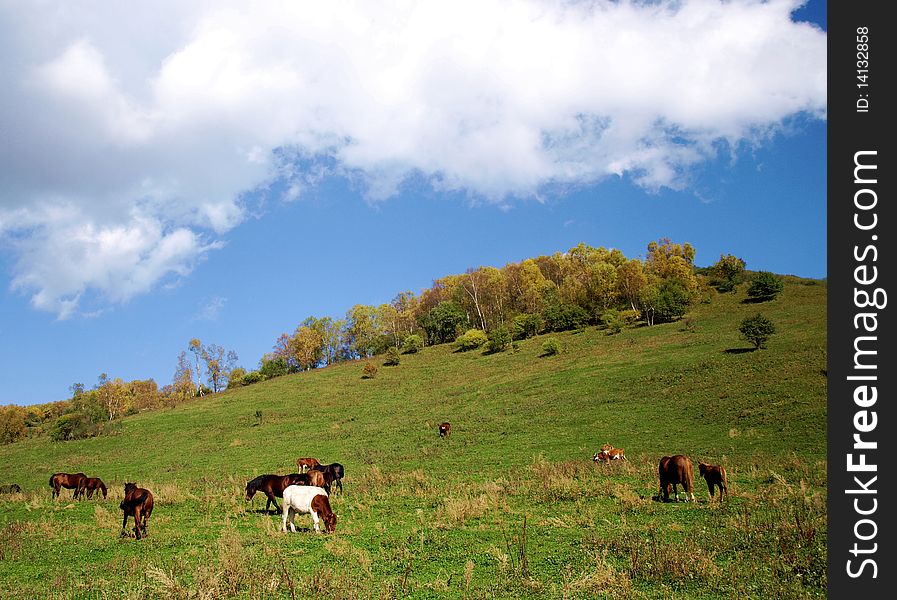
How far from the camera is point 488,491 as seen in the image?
1898 centimetres

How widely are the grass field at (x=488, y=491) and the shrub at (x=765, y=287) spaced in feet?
53.2

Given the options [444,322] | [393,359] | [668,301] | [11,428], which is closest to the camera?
[11,428]

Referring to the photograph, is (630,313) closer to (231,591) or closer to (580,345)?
(580,345)

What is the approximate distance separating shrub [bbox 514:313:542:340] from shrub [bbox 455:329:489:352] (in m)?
5.43

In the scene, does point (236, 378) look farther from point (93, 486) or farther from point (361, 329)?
point (93, 486)

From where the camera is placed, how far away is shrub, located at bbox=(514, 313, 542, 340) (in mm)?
85688

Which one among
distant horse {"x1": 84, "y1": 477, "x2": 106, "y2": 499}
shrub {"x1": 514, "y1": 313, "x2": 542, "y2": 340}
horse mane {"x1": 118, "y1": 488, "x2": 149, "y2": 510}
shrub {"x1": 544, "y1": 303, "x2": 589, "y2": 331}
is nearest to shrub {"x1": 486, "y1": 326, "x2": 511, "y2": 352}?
shrub {"x1": 514, "y1": 313, "x2": 542, "y2": 340}

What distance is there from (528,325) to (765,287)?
3668cm

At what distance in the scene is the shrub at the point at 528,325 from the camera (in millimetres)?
85688

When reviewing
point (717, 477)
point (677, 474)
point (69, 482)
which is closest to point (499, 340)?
point (69, 482)

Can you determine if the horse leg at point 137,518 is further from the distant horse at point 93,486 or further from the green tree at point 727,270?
the green tree at point 727,270

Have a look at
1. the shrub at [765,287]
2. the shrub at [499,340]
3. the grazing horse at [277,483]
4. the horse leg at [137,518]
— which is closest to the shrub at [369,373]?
the shrub at [499,340]

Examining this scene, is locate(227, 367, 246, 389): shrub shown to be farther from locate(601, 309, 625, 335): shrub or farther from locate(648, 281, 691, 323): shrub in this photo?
locate(648, 281, 691, 323): shrub
